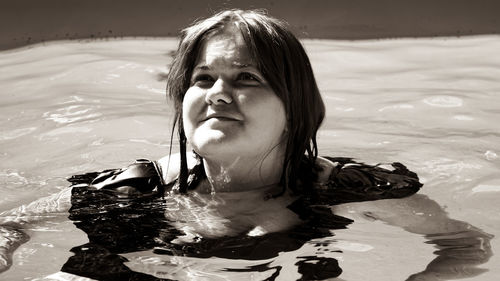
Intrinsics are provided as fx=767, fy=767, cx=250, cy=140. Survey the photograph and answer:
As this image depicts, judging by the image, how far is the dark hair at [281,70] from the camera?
2.29 meters

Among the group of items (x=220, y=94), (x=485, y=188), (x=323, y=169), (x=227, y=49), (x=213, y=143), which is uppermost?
(x=227, y=49)

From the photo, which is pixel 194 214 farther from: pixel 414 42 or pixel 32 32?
pixel 32 32

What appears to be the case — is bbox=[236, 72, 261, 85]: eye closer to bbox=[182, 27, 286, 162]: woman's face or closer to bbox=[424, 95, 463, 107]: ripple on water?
bbox=[182, 27, 286, 162]: woman's face

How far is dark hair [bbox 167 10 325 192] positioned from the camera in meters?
2.29

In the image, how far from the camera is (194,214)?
2367mm

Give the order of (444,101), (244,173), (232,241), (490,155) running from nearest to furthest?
(232,241) < (244,173) < (490,155) < (444,101)

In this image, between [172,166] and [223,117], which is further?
[172,166]

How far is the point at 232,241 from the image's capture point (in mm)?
2160

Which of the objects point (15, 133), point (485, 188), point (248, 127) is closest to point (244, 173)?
point (248, 127)

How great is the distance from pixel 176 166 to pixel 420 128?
1.59 meters

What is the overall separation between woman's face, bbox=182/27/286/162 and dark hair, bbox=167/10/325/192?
0.10 ft

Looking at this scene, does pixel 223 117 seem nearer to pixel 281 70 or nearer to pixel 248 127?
pixel 248 127

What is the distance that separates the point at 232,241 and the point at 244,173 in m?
0.29

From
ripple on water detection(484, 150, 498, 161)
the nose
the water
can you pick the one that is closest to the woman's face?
the nose
